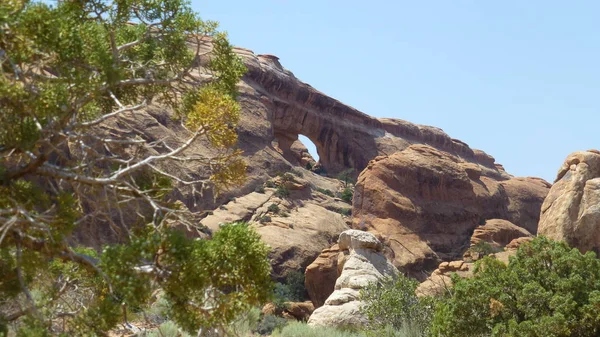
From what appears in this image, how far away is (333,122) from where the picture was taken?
7212cm

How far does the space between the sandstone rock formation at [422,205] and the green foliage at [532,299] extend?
27739mm

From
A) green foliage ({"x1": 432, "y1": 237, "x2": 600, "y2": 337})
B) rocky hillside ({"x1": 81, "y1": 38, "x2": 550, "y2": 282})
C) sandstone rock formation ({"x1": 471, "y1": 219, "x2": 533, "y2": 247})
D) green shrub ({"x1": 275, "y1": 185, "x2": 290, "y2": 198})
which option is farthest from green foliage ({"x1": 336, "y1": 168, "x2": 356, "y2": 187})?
green foliage ({"x1": 432, "y1": 237, "x2": 600, "y2": 337})

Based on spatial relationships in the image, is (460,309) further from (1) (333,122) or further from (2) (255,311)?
(1) (333,122)

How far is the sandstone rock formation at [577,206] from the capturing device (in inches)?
1124

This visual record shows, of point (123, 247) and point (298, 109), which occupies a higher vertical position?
point (298, 109)

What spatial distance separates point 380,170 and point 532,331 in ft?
114

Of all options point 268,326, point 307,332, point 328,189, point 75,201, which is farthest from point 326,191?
point 75,201

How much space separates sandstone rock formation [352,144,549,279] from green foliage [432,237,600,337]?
27.7m

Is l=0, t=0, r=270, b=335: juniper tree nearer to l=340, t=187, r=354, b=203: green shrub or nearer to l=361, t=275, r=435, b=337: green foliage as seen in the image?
l=361, t=275, r=435, b=337: green foliage

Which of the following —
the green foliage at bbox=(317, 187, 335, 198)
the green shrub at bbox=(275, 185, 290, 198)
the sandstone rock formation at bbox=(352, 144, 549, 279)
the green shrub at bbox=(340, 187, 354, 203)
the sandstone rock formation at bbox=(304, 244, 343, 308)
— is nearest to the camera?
the sandstone rock formation at bbox=(304, 244, 343, 308)

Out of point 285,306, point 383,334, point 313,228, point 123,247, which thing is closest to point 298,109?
point 313,228

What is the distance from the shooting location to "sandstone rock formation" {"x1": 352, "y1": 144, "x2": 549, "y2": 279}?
49.8m

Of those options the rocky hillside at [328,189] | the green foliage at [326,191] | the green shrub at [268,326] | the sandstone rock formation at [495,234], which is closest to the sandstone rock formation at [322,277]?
the rocky hillside at [328,189]

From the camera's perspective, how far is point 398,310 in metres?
24.0
